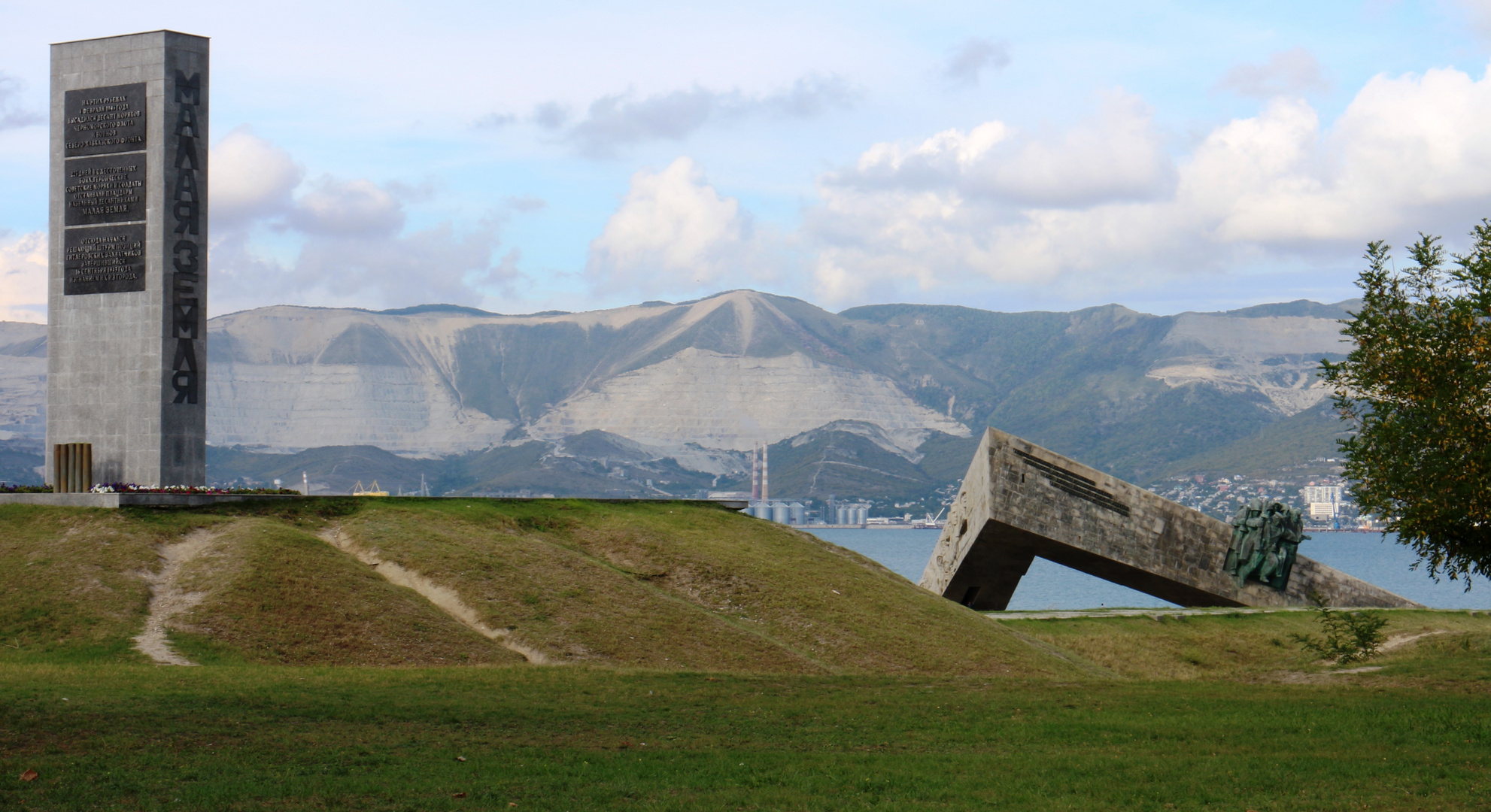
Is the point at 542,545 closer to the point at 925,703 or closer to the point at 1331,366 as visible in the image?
the point at 925,703

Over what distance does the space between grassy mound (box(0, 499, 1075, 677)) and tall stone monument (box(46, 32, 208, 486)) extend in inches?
212

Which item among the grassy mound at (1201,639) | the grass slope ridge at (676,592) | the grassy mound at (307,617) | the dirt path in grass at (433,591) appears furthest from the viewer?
the grassy mound at (1201,639)

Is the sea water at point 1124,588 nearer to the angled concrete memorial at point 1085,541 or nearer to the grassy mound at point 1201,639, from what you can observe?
the angled concrete memorial at point 1085,541

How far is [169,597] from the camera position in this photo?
76.2ft

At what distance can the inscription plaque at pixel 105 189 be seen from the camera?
3322 cm

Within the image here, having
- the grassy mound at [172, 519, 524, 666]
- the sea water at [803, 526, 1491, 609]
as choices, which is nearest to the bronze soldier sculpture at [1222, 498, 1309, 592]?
the grassy mound at [172, 519, 524, 666]

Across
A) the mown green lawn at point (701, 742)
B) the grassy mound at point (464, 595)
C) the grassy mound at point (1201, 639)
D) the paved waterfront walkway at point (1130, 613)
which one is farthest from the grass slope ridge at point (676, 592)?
the paved waterfront walkway at point (1130, 613)

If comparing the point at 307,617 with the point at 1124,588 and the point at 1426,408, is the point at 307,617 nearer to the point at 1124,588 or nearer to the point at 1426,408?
the point at 1426,408

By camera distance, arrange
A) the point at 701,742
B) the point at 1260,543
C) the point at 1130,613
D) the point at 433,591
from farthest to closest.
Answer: the point at 1260,543
the point at 1130,613
the point at 433,591
the point at 701,742

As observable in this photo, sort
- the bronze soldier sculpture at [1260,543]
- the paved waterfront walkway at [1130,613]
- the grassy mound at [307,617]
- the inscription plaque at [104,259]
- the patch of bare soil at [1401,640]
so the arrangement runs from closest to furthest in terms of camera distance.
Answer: the grassy mound at [307,617]
the patch of bare soil at [1401,640]
the inscription plaque at [104,259]
the paved waterfront walkway at [1130,613]
the bronze soldier sculpture at [1260,543]

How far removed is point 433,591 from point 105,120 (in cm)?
1812

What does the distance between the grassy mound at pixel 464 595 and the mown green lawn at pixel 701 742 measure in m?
2.09

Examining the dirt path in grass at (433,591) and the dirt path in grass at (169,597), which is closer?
the dirt path in grass at (169,597)

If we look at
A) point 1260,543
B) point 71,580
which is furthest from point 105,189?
point 1260,543
